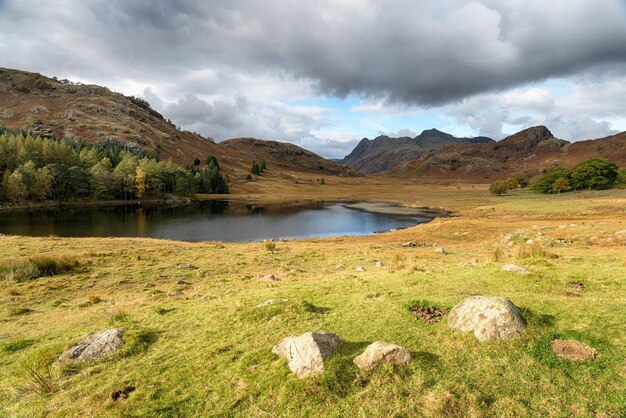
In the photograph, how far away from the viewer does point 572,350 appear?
797cm

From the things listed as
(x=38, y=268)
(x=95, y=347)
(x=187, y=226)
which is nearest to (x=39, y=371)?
(x=95, y=347)

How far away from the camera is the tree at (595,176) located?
119375 mm

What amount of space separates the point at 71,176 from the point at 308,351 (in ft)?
417

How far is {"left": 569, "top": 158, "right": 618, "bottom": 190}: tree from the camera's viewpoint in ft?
392

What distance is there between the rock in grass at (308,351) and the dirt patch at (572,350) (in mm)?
5148

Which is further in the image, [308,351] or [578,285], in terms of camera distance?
[578,285]

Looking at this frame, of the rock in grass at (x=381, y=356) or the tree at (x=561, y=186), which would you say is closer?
the rock in grass at (x=381, y=356)

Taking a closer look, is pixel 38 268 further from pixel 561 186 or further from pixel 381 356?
pixel 561 186

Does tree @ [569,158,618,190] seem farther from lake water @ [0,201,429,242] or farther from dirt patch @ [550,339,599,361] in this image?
dirt patch @ [550,339,599,361]

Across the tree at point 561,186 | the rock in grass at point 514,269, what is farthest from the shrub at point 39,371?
the tree at point 561,186

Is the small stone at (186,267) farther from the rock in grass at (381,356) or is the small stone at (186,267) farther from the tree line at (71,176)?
the tree line at (71,176)

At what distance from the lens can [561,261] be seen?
1895 cm

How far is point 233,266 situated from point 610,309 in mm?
21566

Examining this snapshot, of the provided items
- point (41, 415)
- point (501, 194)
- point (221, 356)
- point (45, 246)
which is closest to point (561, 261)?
point (221, 356)
